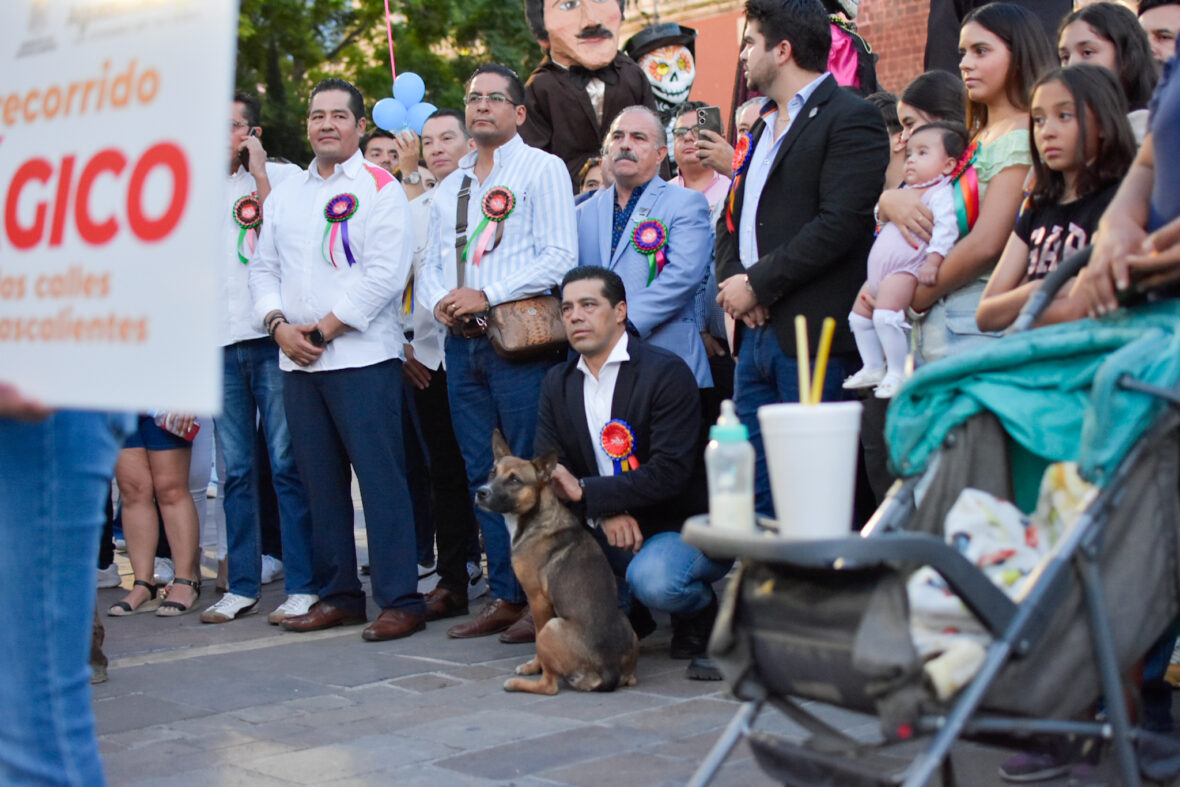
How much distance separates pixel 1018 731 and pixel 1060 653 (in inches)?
7.4

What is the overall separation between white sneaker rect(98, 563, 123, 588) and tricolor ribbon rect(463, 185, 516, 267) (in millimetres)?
3347

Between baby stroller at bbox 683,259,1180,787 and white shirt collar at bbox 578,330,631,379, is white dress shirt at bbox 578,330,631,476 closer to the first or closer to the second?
white shirt collar at bbox 578,330,631,379

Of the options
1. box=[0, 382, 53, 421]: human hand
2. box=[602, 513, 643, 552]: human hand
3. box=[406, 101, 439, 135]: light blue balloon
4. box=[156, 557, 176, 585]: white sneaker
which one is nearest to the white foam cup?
box=[0, 382, 53, 421]: human hand

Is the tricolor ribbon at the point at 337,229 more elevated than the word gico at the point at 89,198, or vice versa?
the tricolor ribbon at the point at 337,229

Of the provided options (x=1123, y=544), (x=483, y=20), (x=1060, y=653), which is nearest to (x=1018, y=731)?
(x=1060, y=653)

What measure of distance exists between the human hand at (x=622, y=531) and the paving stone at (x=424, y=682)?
0.85 metres

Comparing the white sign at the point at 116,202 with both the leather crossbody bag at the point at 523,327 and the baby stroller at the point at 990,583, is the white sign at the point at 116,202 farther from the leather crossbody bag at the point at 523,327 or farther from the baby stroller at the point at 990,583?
the leather crossbody bag at the point at 523,327

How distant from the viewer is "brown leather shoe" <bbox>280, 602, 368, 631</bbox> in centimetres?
639

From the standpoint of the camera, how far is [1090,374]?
294 cm

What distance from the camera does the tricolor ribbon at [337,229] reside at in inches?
248

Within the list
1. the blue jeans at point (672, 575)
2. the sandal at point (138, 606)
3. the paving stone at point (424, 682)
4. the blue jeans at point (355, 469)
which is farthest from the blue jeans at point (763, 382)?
the sandal at point (138, 606)

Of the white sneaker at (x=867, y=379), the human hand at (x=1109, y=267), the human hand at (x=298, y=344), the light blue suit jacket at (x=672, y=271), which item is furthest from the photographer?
the human hand at (x=298, y=344)

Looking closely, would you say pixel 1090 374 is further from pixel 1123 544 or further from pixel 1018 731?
pixel 1018 731

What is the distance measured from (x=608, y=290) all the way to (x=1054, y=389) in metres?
2.72
